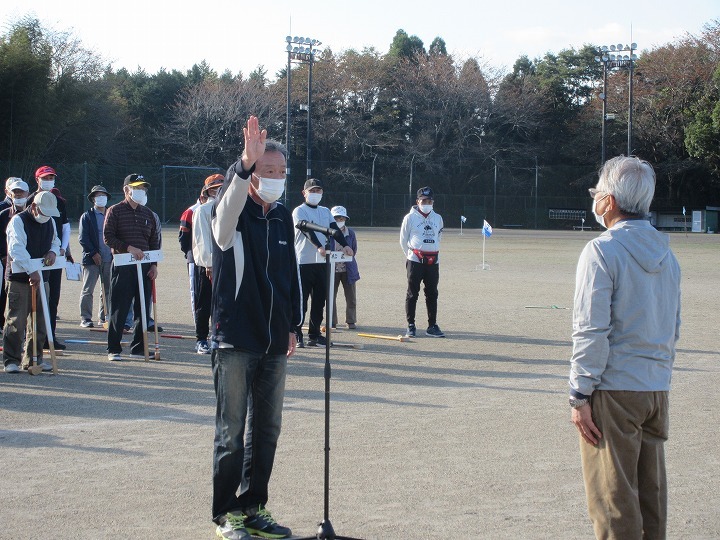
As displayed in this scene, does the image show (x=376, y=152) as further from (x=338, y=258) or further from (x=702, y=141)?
(x=338, y=258)

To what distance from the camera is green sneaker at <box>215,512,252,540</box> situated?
477 cm

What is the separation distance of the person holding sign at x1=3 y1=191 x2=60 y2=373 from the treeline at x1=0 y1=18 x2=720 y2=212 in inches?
2110

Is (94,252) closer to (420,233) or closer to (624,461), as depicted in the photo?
(420,233)

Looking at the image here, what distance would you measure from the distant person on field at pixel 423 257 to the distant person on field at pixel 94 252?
447 cm

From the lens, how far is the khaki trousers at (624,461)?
3932 mm

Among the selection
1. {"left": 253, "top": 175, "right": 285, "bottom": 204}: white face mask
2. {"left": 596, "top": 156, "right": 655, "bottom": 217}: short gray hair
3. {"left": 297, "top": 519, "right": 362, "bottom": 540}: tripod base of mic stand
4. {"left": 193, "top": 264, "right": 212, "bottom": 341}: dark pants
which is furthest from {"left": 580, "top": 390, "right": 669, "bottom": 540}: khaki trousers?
{"left": 193, "top": 264, "right": 212, "bottom": 341}: dark pants

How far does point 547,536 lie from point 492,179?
217 feet

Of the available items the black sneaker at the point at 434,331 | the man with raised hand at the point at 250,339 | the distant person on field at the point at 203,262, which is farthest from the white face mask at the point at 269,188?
the black sneaker at the point at 434,331

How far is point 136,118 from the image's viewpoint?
70.8m

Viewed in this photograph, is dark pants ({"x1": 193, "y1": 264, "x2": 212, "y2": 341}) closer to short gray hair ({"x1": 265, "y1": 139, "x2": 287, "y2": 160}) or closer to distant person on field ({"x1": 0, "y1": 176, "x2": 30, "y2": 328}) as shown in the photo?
distant person on field ({"x1": 0, "y1": 176, "x2": 30, "y2": 328})

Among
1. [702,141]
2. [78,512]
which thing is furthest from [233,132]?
[78,512]

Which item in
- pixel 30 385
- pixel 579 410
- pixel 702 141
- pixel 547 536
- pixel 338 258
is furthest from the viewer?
pixel 702 141

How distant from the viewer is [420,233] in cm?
1312

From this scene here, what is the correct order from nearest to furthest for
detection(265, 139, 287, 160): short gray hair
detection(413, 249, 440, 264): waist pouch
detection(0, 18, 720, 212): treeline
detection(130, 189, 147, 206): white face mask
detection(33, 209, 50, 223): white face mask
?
detection(265, 139, 287, 160): short gray hair, detection(33, 209, 50, 223): white face mask, detection(130, 189, 147, 206): white face mask, detection(413, 249, 440, 264): waist pouch, detection(0, 18, 720, 212): treeline
